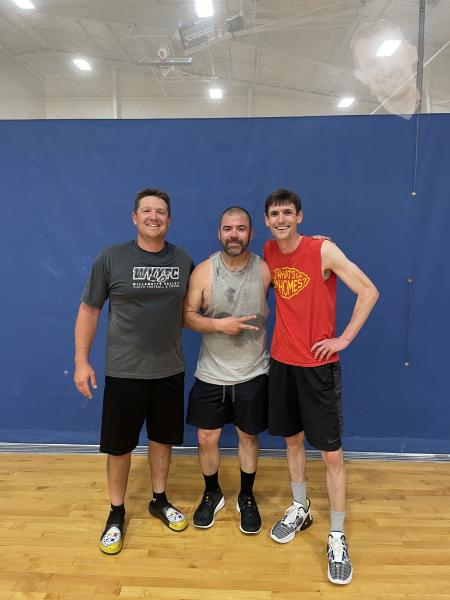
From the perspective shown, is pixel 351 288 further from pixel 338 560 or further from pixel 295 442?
pixel 338 560

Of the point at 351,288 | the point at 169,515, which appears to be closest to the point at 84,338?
the point at 169,515

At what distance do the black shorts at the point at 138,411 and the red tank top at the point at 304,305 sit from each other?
0.56 meters

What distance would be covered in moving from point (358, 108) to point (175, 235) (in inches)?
54.4

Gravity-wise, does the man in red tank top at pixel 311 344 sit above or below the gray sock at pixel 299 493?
above

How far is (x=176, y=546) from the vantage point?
176 cm

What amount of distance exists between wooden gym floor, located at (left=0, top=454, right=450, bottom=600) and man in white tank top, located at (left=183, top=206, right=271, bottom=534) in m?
0.18

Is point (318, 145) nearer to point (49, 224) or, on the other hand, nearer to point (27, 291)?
point (49, 224)

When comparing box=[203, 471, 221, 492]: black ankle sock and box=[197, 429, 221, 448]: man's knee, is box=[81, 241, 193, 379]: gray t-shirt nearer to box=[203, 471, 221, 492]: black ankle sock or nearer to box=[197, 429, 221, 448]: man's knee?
box=[197, 429, 221, 448]: man's knee

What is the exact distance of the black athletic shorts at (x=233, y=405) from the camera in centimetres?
186

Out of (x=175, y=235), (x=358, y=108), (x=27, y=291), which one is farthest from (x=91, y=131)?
(x=358, y=108)

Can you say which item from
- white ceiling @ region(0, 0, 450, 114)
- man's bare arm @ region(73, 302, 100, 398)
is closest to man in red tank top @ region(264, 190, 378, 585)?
man's bare arm @ region(73, 302, 100, 398)

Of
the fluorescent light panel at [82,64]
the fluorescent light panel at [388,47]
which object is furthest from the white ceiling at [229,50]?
the fluorescent light panel at [388,47]

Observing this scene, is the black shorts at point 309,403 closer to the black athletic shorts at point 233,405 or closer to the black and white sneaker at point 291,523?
the black athletic shorts at point 233,405

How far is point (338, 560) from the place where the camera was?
159 centimetres
